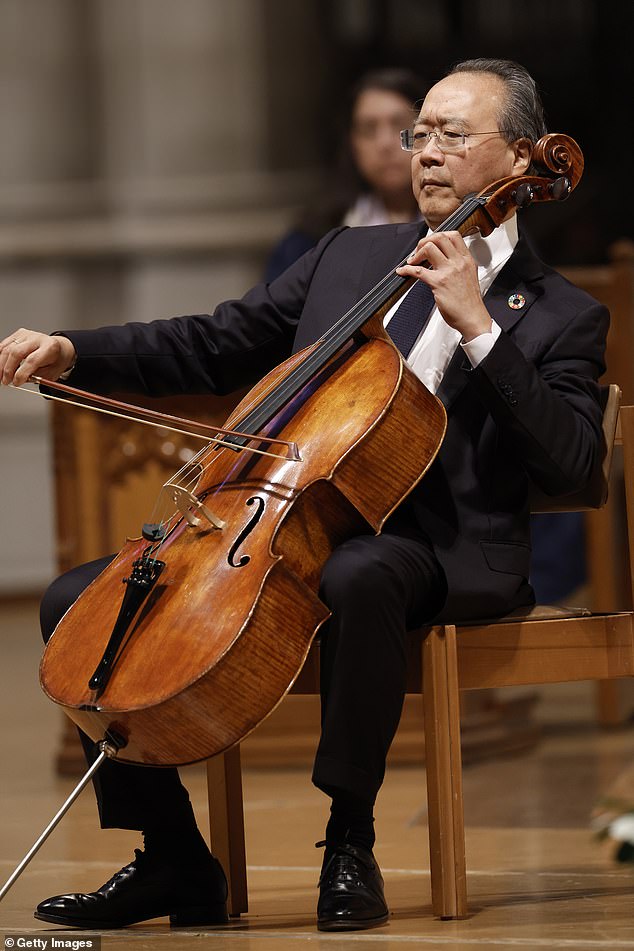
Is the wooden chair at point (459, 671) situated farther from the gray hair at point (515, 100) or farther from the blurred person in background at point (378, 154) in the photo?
the blurred person in background at point (378, 154)

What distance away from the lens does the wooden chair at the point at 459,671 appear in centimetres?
210

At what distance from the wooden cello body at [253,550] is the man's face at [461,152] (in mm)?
135

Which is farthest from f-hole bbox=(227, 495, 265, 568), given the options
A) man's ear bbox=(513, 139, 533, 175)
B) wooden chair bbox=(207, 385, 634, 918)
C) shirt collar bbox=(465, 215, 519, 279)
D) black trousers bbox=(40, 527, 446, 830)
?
man's ear bbox=(513, 139, 533, 175)

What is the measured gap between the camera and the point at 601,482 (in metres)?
2.30

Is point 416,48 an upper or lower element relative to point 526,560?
upper

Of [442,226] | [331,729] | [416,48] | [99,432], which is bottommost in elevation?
[331,729]

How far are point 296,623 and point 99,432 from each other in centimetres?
187

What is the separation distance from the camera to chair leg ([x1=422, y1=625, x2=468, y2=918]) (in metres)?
2.09

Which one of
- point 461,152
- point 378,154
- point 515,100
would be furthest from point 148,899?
point 378,154

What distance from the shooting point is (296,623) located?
6.24ft

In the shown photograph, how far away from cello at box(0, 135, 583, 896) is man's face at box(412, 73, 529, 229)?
13cm

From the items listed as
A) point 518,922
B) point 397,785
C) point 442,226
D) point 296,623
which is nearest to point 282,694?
point 296,623

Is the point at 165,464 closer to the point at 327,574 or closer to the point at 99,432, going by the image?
the point at 99,432

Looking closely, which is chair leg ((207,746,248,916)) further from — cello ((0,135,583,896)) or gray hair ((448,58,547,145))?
gray hair ((448,58,547,145))
